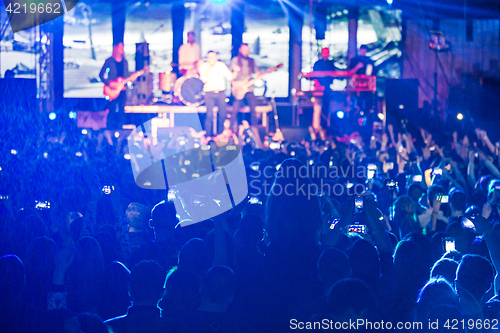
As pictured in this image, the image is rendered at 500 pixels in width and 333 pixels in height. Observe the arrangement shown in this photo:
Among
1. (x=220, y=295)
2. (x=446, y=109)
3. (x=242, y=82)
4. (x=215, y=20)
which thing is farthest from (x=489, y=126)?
(x=220, y=295)

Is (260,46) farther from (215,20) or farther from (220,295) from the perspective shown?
(220,295)

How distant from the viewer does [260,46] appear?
12320 mm

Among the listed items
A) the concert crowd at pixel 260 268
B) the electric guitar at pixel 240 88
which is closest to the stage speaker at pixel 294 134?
the electric guitar at pixel 240 88

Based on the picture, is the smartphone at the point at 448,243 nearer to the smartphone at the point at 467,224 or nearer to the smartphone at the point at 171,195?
the smartphone at the point at 467,224

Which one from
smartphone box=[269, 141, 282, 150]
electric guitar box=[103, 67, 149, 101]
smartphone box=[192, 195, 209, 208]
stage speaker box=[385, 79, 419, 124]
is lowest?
smartphone box=[269, 141, 282, 150]

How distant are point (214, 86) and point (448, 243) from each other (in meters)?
7.88

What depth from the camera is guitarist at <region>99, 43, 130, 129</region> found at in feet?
34.1

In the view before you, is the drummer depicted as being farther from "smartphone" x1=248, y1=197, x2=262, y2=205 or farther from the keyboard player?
"smartphone" x1=248, y1=197, x2=262, y2=205

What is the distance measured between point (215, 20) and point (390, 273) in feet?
36.3

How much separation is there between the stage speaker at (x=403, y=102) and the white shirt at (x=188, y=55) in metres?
4.67

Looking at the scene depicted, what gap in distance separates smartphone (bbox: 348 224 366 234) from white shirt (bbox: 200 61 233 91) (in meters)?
7.22

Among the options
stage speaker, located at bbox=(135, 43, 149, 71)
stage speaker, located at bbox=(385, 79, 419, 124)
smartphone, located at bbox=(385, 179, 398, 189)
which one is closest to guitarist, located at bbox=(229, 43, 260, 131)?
stage speaker, located at bbox=(135, 43, 149, 71)

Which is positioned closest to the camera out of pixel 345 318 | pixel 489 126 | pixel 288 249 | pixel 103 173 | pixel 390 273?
pixel 345 318

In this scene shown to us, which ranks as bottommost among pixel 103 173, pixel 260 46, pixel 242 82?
pixel 103 173
